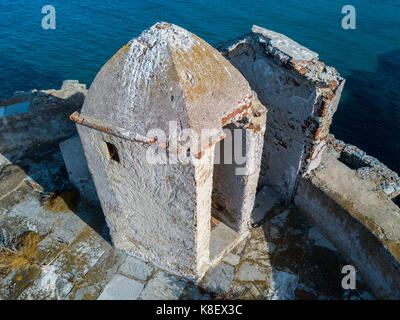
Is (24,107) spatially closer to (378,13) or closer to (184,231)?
(184,231)

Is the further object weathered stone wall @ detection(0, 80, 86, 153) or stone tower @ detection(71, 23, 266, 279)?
weathered stone wall @ detection(0, 80, 86, 153)

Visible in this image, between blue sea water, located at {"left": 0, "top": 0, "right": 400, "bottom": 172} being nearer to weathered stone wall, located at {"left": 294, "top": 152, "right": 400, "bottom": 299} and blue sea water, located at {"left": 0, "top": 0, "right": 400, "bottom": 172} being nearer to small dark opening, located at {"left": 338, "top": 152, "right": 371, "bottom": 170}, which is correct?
small dark opening, located at {"left": 338, "top": 152, "right": 371, "bottom": 170}

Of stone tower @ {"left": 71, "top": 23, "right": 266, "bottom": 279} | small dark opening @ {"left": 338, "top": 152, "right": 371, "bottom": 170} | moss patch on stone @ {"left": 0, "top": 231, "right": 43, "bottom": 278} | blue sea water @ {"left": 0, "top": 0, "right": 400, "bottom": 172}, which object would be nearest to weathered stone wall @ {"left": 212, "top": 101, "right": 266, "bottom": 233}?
stone tower @ {"left": 71, "top": 23, "right": 266, "bottom": 279}

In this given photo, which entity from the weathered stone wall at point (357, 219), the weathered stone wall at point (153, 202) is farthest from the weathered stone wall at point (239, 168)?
the weathered stone wall at point (357, 219)

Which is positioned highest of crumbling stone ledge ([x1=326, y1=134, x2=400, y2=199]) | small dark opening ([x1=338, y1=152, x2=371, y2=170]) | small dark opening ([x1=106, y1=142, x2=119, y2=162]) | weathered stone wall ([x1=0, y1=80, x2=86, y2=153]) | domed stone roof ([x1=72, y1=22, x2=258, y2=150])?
domed stone roof ([x1=72, y1=22, x2=258, y2=150])

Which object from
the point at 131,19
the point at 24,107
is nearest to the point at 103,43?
the point at 131,19

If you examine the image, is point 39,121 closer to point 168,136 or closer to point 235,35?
point 168,136

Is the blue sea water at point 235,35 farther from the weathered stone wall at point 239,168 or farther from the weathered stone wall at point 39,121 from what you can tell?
the weathered stone wall at point 239,168
